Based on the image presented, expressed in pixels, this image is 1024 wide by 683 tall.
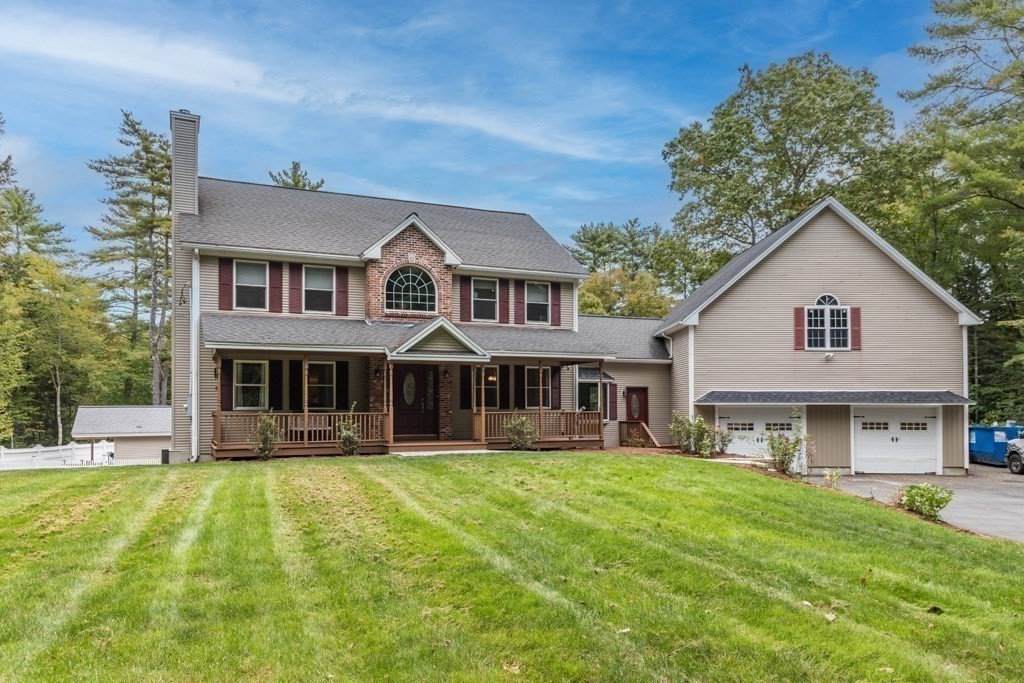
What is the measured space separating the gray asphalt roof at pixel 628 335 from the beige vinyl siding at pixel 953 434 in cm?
894

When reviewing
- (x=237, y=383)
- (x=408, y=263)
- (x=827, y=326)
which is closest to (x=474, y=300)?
(x=408, y=263)

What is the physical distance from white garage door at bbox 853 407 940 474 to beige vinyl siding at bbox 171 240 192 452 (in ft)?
66.1

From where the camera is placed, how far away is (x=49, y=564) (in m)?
5.94

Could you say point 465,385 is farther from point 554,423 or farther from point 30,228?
point 30,228

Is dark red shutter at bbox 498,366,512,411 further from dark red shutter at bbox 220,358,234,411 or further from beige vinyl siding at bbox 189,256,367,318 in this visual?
dark red shutter at bbox 220,358,234,411

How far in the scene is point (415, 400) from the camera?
61.1 ft

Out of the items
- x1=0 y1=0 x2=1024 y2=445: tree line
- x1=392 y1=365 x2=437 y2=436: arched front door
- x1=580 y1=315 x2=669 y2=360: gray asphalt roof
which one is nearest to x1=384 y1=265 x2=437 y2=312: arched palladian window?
x1=392 y1=365 x2=437 y2=436: arched front door

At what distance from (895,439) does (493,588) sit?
19775mm

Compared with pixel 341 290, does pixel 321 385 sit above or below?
below

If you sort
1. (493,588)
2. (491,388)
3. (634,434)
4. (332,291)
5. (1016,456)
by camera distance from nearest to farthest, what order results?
1. (493,588)
2. (332,291)
3. (491,388)
4. (1016,456)
5. (634,434)

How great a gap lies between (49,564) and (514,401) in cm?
1484

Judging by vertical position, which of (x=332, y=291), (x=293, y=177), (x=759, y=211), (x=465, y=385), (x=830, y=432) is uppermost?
(x=293, y=177)

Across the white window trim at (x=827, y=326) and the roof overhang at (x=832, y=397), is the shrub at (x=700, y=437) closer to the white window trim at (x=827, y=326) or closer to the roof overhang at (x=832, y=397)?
the roof overhang at (x=832, y=397)

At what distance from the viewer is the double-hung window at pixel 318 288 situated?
59.1 ft
